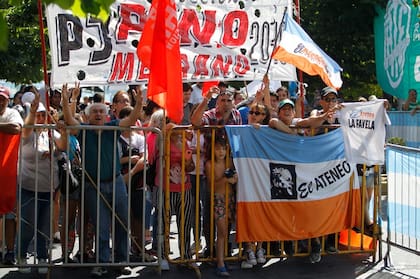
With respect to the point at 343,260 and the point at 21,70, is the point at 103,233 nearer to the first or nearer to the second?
the point at 343,260

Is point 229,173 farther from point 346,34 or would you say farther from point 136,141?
point 346,34

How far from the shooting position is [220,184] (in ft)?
26.2

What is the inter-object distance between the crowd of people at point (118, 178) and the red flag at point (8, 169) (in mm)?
80

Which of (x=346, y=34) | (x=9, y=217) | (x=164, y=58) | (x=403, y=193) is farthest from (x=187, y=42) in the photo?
(x=346, y=34)

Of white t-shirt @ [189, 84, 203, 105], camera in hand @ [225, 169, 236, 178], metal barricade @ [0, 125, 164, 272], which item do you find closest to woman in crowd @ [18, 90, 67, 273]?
metal barricade @ [0, 125, 164, 272]

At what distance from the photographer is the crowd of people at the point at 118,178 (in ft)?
24.6

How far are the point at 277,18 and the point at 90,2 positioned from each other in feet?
18.0

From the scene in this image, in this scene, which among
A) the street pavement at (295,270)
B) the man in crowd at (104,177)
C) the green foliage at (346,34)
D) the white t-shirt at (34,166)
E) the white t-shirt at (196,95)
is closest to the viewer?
the man in crowd at (104,177)

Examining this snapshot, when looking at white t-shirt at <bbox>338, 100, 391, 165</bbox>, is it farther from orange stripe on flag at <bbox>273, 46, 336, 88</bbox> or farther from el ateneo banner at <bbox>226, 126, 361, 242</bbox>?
orange stripe on flag at <bbox>273, 46, 336, 88</bbox>

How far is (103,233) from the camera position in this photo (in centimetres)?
759

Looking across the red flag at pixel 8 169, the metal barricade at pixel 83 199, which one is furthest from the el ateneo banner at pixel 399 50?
the red flag at pixel 8 169

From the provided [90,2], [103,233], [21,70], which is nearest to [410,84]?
[21,70]

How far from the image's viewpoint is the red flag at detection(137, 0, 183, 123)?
302 inches

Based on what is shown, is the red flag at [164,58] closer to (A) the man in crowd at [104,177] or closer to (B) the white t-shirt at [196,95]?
(A) the man in crowd at [104,177]
